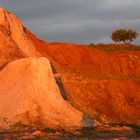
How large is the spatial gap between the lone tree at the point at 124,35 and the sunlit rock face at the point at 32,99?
68.6 metres

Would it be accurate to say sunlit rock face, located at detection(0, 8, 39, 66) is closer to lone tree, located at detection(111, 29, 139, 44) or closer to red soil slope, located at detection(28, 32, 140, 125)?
red soil slope, located at detection(28, 32, 140, 125)

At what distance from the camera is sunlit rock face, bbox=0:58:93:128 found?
107ft

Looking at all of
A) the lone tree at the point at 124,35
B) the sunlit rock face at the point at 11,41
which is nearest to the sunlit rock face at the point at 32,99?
the sunlit rock face at the point at 11,41

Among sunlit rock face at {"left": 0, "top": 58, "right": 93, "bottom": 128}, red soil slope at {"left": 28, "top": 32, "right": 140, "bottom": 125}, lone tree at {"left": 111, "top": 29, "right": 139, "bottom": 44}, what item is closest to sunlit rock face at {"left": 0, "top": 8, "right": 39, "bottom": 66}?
red soil slope at {"left": 28, "top": 32, "right": 140, "bottom": 125}

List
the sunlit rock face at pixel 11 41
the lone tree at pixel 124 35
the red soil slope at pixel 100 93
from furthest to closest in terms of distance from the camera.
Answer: the lone tree at pixel 124 35 → the red soil slope at pixel 100 93 → the sunlit rock face at pixel 11 41

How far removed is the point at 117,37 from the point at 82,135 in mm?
75442

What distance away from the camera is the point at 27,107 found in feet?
108

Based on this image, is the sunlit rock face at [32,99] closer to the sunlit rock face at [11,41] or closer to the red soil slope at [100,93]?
the sunlit rock face at [11,41]

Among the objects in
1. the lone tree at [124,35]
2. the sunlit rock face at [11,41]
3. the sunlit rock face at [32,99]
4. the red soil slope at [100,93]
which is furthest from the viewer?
the lone tree at [124,35]

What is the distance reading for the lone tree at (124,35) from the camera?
10312 cm

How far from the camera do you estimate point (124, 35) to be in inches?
4058

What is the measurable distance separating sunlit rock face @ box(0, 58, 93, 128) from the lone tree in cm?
6860

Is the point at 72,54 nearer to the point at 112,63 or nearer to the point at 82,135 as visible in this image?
the point at 112,63

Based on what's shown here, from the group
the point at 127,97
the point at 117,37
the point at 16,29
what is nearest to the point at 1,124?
the point at 16,29
